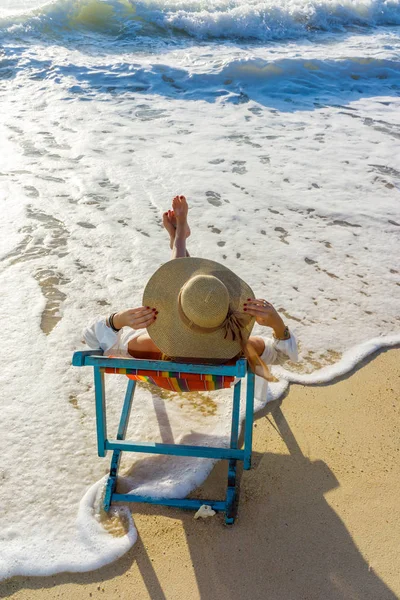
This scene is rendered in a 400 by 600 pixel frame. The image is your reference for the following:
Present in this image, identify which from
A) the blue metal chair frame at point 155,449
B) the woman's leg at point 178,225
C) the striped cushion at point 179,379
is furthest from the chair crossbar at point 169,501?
the woman's leg at point 178,225

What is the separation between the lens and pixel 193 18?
12.8 metres

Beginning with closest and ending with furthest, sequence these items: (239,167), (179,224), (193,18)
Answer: (179,224) < (239,167) < (193,18)

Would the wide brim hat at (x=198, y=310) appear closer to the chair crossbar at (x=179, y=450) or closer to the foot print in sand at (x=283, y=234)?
the chair crossbar at (x=179, y=450)

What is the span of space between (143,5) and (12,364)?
40.7 feet

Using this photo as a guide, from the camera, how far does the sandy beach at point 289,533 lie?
221 cm

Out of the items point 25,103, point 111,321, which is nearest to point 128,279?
point 111,321

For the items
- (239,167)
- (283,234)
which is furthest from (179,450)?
(239,167)

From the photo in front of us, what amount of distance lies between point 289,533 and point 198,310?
1039 mm

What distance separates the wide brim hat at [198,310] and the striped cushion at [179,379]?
0.32 feet

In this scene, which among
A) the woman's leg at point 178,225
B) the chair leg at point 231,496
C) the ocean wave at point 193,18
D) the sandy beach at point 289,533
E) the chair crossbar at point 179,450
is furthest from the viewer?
the ocean wave at point 193,18

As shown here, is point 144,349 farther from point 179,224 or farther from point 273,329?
point 179,224

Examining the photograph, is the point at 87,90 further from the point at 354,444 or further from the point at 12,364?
the point at 354,444

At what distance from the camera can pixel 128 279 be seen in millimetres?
4301

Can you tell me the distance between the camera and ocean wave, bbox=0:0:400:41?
1230 cm
